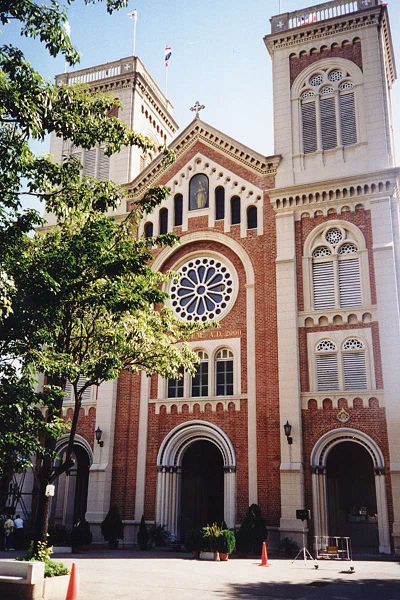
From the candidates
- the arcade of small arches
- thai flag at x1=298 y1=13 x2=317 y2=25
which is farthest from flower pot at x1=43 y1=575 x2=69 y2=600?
thai flag at x1=298 y1=13 x2=317 y2=25

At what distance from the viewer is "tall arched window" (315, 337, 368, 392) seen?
24.3 m

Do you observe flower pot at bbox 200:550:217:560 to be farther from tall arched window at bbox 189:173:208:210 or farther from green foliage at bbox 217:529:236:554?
tall arched window at bbox 189:173:208:210

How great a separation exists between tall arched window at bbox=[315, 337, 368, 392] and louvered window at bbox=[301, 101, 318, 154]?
9.51 metres

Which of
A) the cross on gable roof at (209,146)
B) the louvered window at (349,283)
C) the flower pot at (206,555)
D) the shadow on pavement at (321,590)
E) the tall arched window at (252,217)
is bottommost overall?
the shadow on pavement at (321,590)

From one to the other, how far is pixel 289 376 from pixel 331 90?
13.9 meters

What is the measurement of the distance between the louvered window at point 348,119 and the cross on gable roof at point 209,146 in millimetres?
3202

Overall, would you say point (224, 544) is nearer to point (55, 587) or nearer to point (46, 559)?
point (46, 559)

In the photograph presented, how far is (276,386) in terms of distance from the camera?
25.2 meters

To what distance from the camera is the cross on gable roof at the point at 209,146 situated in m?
29.1

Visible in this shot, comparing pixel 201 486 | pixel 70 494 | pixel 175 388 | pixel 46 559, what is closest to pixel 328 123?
pixel 175 388

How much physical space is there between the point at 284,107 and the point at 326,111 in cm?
212

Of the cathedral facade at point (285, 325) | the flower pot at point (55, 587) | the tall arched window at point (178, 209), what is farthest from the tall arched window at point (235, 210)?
the flower pot at point (55, 587)

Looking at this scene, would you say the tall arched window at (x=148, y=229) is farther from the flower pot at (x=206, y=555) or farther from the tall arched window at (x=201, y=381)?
the flower pot at (x=206, y=555)

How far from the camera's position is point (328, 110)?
28.9 m
